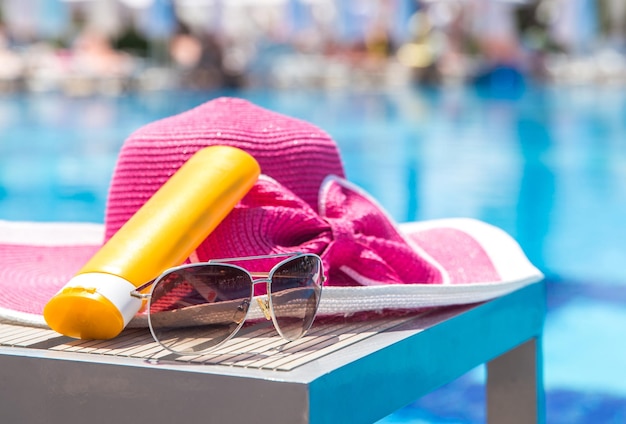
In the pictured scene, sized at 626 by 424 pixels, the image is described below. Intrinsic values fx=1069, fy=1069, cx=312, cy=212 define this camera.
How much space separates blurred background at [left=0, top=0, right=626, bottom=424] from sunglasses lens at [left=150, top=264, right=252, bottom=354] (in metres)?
1.36

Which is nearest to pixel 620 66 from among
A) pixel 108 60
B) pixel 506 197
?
pixel 108 60

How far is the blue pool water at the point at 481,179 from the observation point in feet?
9.52

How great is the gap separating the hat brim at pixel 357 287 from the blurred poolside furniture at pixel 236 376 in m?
0.03

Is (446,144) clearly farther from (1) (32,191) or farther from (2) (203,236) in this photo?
(2) (203,236)

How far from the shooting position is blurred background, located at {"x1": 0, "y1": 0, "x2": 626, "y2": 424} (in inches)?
147

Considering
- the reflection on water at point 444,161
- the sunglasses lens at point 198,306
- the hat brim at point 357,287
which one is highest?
the sunglasses lens at point 198,306

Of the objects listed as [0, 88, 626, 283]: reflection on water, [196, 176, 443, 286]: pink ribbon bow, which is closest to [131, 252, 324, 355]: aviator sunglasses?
[196, 176, 443, 286]: pink ribbon bow

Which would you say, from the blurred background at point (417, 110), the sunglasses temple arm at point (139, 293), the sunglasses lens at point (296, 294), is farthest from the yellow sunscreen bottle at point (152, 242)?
the blurred background at point (417, 110)

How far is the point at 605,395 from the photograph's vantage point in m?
2.66

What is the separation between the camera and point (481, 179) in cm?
725

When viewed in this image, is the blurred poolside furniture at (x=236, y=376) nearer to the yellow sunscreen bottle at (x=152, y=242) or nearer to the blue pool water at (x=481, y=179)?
the yellow sunscreen bottle at (x=152, y=242)

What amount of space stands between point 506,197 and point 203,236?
206 inches

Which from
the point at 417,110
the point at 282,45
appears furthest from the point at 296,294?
the point at 282,45

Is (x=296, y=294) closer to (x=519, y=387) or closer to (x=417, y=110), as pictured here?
(x=519, y=387)
